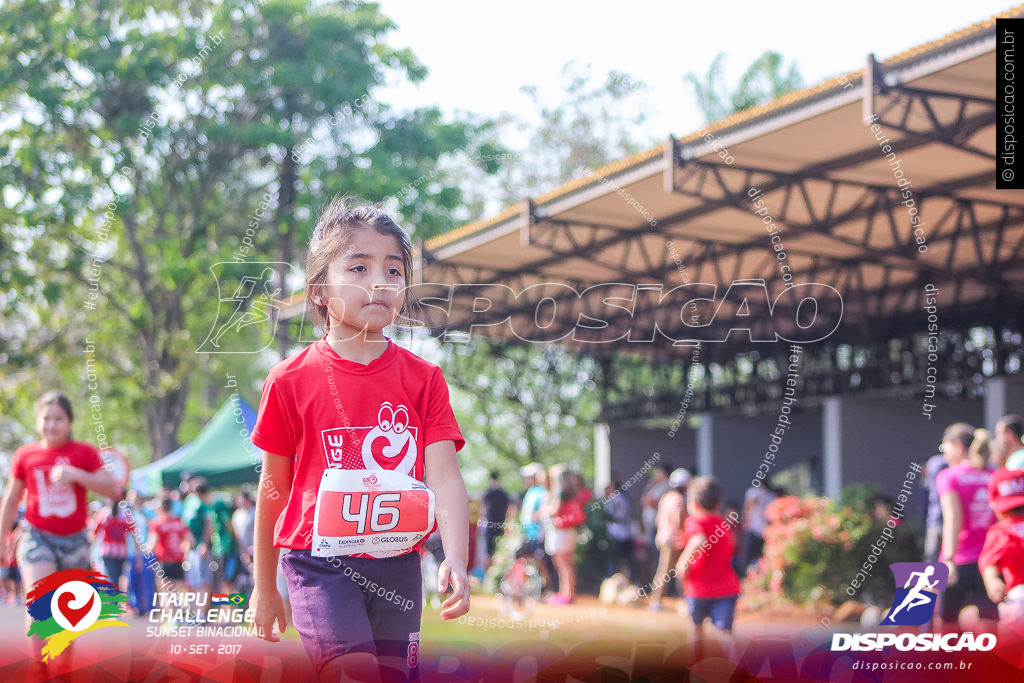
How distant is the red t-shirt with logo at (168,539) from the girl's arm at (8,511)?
580cm

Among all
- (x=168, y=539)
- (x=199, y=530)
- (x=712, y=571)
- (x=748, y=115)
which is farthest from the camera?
(x=199, y=530)

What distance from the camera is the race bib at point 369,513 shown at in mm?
2842

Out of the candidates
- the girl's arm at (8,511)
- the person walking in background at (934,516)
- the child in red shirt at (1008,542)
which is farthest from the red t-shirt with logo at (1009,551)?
the girl's arm at (8,511)

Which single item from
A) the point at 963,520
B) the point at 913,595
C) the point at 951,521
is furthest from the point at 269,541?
the point at 963,520

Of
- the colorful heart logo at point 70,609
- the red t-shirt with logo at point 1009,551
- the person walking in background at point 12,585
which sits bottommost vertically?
the person walking in background at point 12,585

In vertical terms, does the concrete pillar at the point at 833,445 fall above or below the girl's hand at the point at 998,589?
above

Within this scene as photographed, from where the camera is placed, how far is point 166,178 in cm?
1634

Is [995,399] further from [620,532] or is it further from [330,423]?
[330,423]

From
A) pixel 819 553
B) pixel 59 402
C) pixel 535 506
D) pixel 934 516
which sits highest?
pixel 59 402

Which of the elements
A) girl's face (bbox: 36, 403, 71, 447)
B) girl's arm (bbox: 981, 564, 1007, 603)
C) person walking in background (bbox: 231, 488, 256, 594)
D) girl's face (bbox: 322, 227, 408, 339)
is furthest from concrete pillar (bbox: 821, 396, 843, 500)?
girl's face (bbox: 322, 227, 408, 339)

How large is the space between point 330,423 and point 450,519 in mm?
392

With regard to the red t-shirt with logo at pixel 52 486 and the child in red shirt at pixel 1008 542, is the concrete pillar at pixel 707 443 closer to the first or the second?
the child in red shirt at pixel 1008 542

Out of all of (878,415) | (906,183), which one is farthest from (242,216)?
(878,415)

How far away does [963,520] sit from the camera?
6.81m
